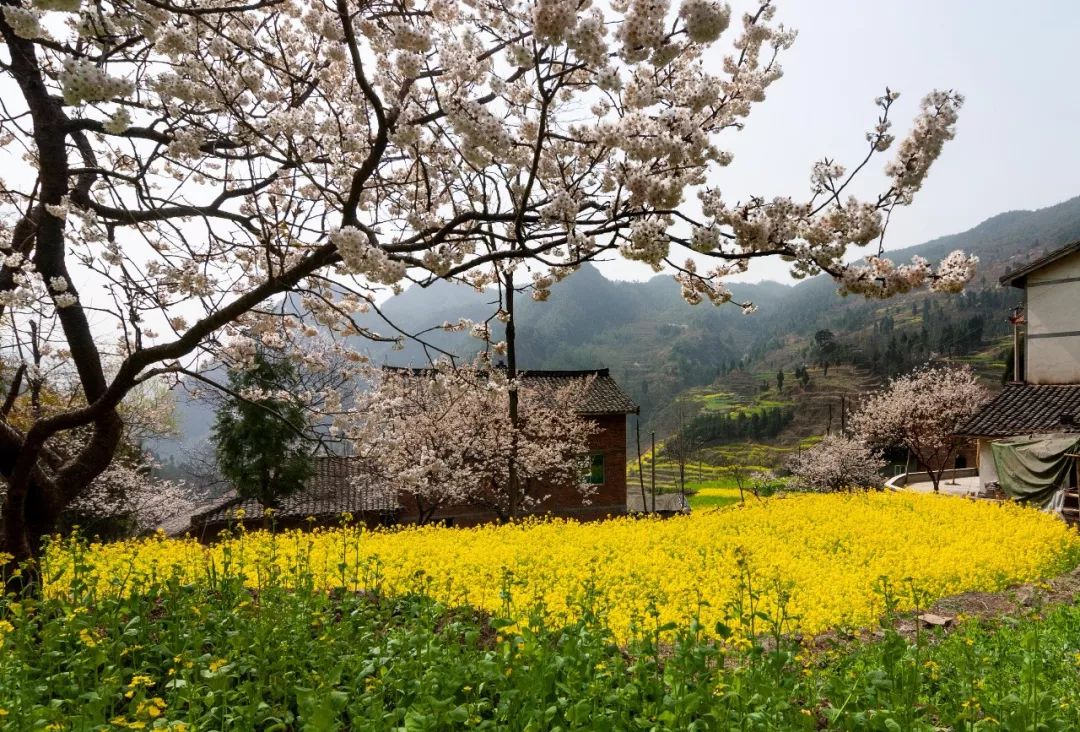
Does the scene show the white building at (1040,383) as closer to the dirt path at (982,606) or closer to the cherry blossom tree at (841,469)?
the dirt path at (982,606)

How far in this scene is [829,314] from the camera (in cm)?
15275

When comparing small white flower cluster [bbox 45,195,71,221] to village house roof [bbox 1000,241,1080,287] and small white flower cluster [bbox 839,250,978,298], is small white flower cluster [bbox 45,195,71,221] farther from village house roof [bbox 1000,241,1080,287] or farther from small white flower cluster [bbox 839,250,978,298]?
village house roof [bbox 1000,241,1080,287]

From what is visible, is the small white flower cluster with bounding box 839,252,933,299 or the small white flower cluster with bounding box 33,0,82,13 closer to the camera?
the small white flower cluster with bounding box 33,0,82,13

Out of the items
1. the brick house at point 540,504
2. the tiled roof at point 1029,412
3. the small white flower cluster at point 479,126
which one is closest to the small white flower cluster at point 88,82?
the small white flower cluster at point 479,126

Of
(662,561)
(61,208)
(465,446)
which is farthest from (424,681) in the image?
(465,446)

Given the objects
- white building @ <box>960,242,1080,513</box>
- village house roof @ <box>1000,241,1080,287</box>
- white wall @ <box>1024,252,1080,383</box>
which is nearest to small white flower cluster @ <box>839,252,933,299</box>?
white building @ <box>960,242,1080,513</box>

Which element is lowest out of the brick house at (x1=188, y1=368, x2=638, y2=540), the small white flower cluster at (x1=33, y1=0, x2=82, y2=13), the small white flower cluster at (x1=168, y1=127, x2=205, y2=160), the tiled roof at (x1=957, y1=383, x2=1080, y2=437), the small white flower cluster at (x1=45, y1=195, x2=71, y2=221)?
the brick house at (x1=188, y1=368, x2=638, y2=540)

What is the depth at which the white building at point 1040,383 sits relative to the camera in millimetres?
17469

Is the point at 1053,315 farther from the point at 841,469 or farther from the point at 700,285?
the point at 700,285

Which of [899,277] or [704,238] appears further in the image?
[899,277]

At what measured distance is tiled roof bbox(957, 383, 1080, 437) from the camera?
17.9 m

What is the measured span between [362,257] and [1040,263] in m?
22.8

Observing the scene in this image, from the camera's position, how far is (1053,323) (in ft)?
64.1

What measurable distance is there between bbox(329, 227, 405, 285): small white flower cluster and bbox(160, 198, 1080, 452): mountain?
183ft
